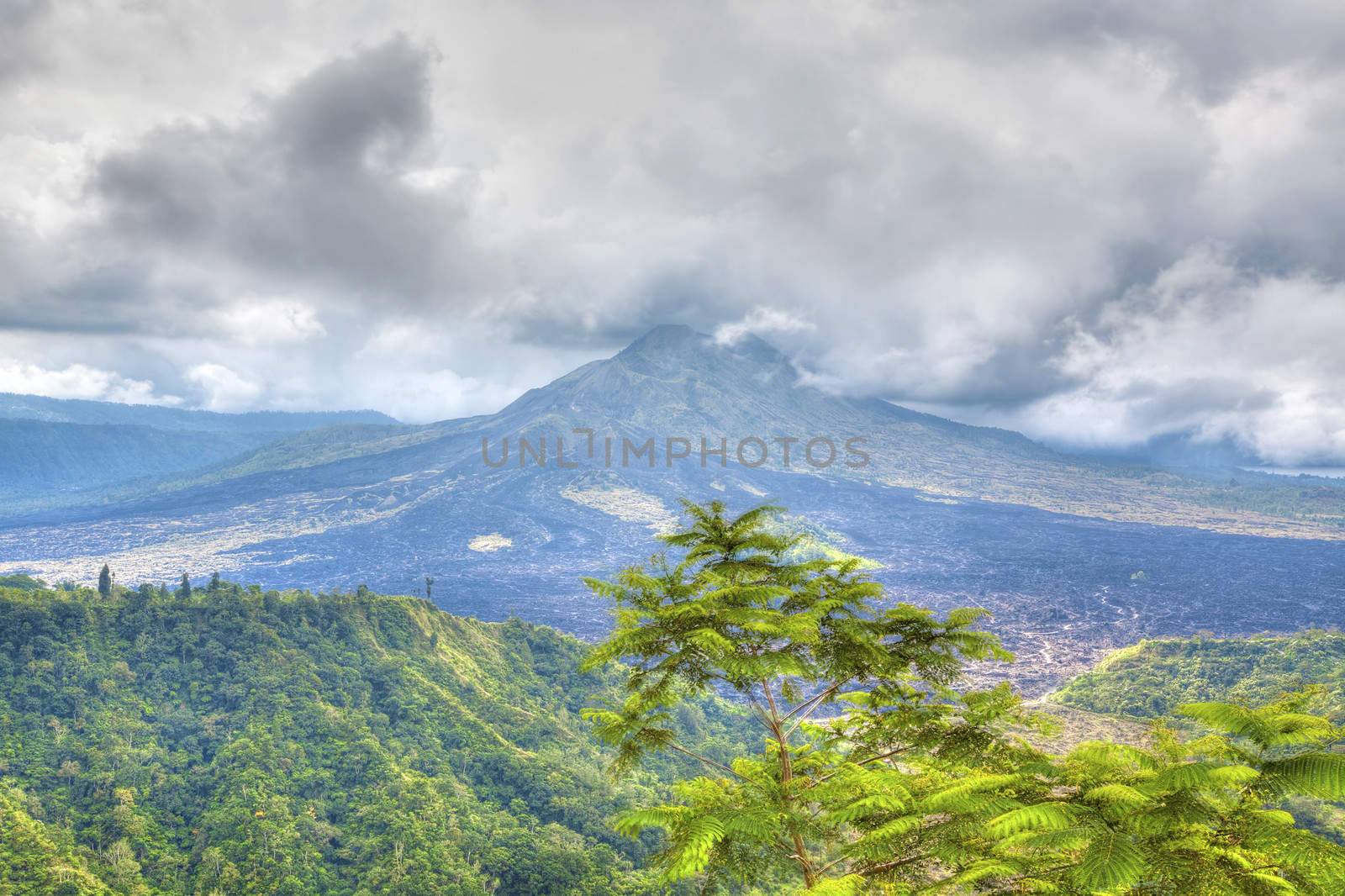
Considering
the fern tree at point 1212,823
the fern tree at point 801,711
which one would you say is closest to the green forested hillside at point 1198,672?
the fern tree at point 801,711

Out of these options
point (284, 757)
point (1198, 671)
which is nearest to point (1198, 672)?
point (1198, 671)

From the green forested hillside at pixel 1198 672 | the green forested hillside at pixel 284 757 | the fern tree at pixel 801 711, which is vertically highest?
the fern tree at pixel 801 711

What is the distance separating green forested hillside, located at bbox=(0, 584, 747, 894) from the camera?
36.5m

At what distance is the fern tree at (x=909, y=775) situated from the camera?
4016 millimetres

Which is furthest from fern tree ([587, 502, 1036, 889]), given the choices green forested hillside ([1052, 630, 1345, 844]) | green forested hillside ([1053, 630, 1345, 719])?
green forested hillside ([1053, 630, 1345, 719])

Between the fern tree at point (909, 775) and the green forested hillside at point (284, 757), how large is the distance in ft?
119

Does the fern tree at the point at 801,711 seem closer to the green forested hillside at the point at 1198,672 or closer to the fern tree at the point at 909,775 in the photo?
the fern tree at the point at 909,775

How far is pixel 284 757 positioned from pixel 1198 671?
92.7m

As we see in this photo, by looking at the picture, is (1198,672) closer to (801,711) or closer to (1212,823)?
(801,711)

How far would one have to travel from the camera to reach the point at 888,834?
5.33m

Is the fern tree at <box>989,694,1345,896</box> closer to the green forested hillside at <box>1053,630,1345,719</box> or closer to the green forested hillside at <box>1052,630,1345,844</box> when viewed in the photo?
the green forested hillside at <box>1052,630,1345,844</box>

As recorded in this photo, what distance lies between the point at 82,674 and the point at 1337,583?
252 m

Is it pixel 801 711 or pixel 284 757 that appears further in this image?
pixel 284 757

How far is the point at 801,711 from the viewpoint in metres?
6.36
